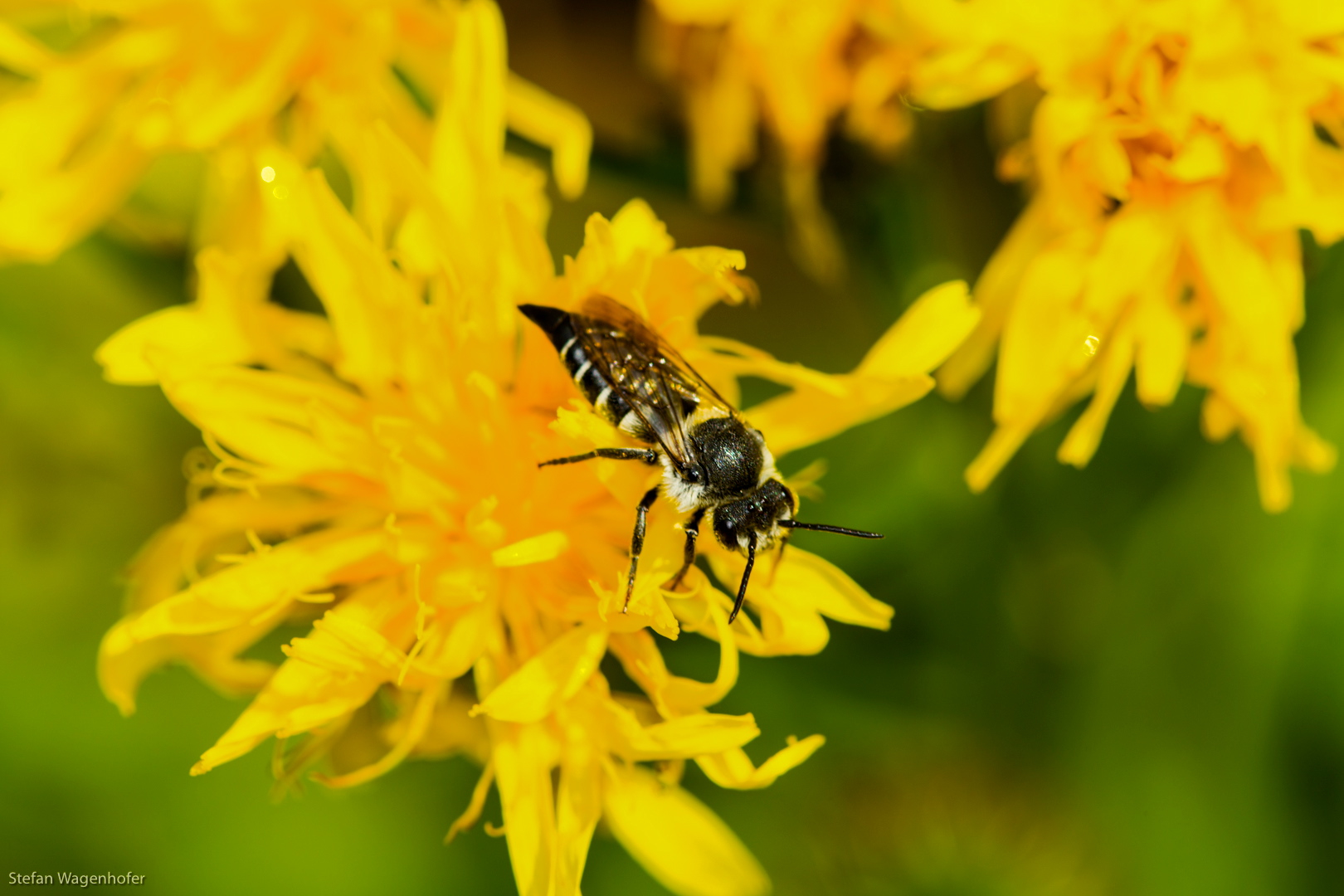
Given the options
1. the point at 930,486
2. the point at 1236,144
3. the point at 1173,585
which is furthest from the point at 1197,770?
the point at 1236,144

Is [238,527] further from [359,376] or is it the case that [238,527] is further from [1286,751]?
[1286,751]

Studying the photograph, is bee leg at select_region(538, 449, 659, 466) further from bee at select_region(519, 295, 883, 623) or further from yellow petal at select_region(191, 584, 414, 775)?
yellow petal at select_region(191, 584, 414, 775)

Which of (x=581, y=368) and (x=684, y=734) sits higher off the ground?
(x=581, y=368)

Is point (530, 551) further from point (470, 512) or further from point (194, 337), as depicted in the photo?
point (194, 337)

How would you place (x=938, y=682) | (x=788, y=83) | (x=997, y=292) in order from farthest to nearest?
1. (x=938, y=682)
2. (x=788, y=83)
3. (x=997, y=292)

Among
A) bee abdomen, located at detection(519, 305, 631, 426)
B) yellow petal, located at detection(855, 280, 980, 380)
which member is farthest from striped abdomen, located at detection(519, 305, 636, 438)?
yellow petal, located at detection(855, 280, 980, 380)

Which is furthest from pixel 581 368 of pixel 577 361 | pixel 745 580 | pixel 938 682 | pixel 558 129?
pixel 938 682
